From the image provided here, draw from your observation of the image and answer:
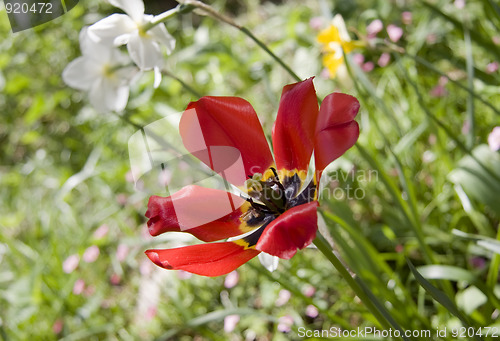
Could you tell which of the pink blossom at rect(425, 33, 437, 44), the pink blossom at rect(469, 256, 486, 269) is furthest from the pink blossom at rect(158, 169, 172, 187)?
the pink blossom at rect(425, 33, 437, 44)

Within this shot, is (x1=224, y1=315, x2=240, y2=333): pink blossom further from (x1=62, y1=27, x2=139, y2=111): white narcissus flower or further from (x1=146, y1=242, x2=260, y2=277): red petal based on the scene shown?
(x1=146, y1=242, x2=260, y2=277): red petal

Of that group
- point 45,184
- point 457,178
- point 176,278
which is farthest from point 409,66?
point 45,184

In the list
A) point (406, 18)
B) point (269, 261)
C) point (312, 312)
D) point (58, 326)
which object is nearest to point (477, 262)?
point (312, 312)

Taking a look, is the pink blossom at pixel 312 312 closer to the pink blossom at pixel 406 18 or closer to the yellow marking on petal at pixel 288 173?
the yellow marking on petal at pixel 288 173

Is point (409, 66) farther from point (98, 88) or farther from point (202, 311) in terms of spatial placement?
point (98, 88)

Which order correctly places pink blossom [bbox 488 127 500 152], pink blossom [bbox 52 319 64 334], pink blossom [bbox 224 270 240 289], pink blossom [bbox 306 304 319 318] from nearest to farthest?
pink blossom [bbox 488 127 500 152]
pink blossom [bbox 306 304 319 318]
pink blossom [bbox 224 270 240 289]
pink blossom [bbox 52 319 64 334]

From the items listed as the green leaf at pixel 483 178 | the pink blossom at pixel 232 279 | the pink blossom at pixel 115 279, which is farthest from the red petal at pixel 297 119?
the pink blossom at pixel 115 279

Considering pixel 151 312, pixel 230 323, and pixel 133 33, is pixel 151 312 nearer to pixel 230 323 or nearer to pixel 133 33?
pixel 230 323
